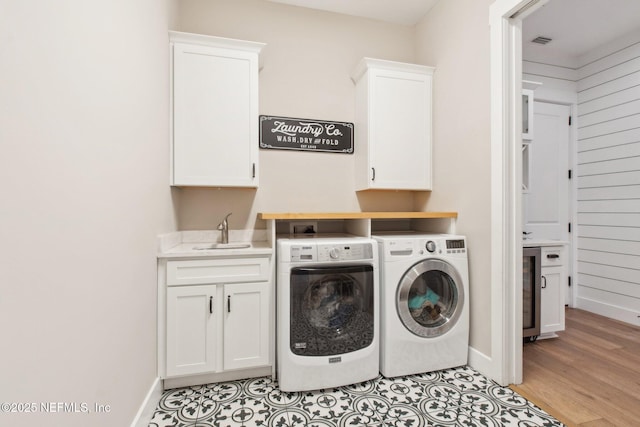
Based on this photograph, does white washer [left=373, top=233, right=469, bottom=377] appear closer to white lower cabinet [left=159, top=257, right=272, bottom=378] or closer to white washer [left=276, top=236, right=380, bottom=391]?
white washer [left=276, top=236, right=380, bottom=391]

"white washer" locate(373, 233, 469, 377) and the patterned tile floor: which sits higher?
"white washer" locate(373, 233, 469, 377)

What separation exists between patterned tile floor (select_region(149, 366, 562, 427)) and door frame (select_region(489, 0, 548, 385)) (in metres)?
0.25

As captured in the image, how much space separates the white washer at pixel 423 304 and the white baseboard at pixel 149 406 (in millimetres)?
1403

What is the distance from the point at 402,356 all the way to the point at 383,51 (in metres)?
2.66

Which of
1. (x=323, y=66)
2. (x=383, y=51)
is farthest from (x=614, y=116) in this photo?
(x=323, y=66)

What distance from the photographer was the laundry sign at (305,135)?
2.62 meters

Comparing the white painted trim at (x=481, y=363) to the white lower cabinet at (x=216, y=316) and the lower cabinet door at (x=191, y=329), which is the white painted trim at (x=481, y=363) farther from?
the lower cabinet door at (x=191, y=329)

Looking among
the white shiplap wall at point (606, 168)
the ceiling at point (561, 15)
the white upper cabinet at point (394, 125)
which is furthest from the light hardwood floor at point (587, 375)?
the ceiling at point (561, 15)

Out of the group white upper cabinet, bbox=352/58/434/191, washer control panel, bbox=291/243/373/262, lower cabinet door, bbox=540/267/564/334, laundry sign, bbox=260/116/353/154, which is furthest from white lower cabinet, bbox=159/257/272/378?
lower cabinet door, bbox=540/267/564/334

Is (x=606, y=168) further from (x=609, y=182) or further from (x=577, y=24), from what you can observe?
(x=577, y=24)

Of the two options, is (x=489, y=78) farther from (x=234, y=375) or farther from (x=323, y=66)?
(x=234, y=375)

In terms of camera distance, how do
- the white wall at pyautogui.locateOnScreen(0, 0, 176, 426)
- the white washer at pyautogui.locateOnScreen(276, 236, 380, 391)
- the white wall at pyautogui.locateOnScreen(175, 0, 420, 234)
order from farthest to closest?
the white wall at pyautogui.locateOnScreen(175, 0, 420, 234)
the white washer at pyautogui.locateOnScreen(276, 236, 380, 391)
the white wall at pyautogui.locateOnScreen(0, 0, 176, 426)

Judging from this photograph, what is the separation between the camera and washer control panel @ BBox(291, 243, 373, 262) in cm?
190

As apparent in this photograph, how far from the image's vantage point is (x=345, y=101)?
2836 millimetres
